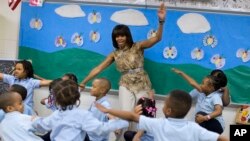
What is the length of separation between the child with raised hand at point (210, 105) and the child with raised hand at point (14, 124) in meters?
1.58

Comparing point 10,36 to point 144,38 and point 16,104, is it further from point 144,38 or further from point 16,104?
point 16,104

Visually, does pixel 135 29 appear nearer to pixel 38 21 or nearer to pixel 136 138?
pixel 38 21

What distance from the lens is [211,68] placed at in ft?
14.3

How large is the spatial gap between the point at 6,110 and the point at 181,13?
2.20 m

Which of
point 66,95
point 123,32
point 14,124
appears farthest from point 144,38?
point 14,124

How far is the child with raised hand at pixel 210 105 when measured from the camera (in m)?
3.74

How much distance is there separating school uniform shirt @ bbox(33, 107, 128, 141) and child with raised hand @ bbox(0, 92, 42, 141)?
214 millimetres

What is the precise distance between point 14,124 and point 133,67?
1606 mm

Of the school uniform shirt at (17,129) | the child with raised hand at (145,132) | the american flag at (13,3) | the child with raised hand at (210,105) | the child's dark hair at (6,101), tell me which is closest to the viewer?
the school uniform shirt at (17,129)

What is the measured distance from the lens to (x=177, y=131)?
8.32 ft

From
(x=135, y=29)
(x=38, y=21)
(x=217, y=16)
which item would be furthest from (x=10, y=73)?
(x=217, y=16)

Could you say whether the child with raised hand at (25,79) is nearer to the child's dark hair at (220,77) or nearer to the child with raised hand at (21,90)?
the child with raised hand at (21,90)

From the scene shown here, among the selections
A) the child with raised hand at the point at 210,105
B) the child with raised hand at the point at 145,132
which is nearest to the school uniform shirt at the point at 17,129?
the child with raised hand at the point at 145,132

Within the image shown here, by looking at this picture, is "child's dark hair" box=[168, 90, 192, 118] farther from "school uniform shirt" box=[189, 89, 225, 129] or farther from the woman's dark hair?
the woman's dark hair
